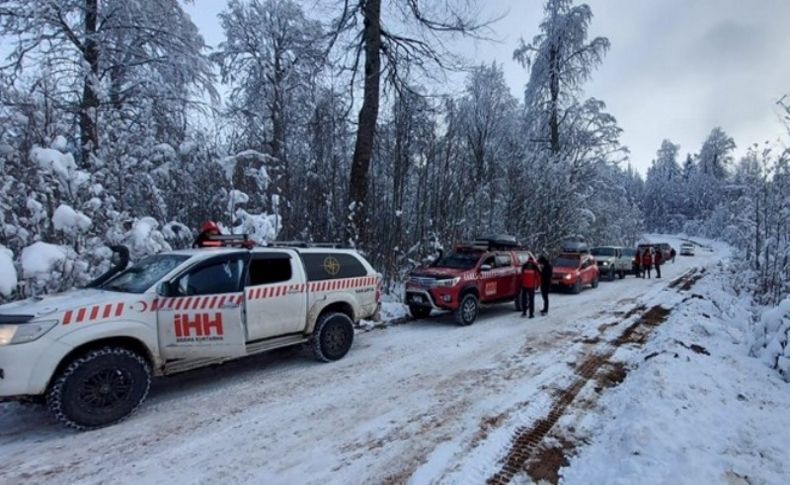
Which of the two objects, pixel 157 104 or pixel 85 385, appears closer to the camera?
pixel 85 385

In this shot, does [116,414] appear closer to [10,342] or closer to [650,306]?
[10,342]

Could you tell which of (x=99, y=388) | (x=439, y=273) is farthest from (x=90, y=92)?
(x=439, y=273)

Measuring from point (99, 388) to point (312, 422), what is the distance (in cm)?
236

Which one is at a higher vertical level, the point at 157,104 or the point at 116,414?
the point at 157,104

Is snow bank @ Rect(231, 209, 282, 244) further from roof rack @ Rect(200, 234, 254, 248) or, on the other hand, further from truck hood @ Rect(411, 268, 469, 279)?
truck hood @ Rect(411, 268, 469, 279)

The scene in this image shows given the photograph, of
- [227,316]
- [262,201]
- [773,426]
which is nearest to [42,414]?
[227,316]

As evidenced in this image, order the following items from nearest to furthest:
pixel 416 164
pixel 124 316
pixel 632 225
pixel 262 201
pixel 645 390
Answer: pixel 124 316 < pixel 645 390 < pixel 262 201 < pixel 416 164 < pixel 632 225

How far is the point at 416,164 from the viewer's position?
46.9ft

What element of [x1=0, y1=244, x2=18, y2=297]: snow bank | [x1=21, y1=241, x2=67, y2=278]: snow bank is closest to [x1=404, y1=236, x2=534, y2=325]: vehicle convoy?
[x1=21, y1=241, x2=67, y2=278]: snow bank

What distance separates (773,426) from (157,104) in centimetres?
1303

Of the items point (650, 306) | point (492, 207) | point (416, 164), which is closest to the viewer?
point (650, 306)

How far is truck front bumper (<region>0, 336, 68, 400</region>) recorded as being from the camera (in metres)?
3.96

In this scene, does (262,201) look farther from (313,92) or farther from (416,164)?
(416,164)

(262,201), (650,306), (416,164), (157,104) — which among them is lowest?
(650,306)
